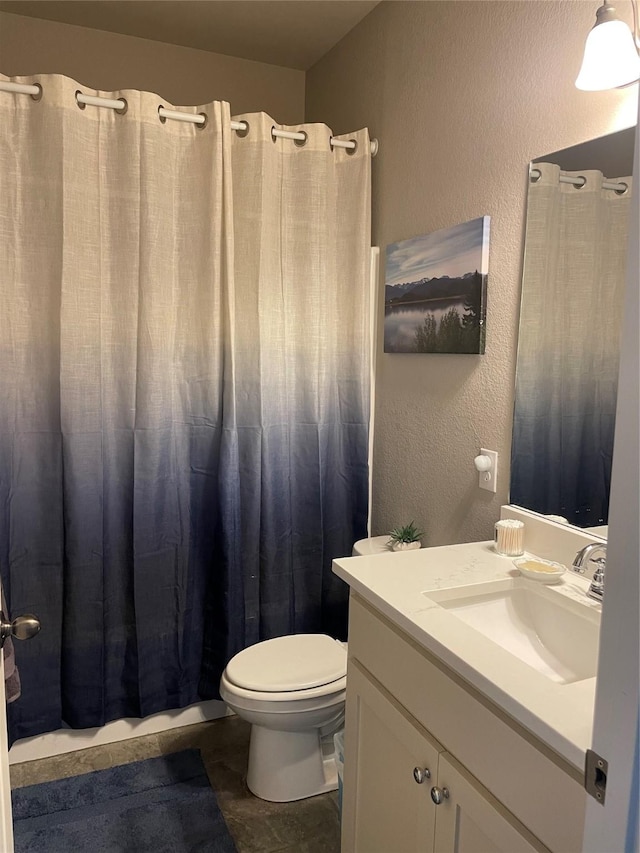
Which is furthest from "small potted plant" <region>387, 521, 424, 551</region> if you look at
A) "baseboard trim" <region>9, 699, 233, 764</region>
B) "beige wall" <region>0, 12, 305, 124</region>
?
"beige wall" <region>0, 12, 305, 124</region>

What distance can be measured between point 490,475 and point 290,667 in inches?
32.6

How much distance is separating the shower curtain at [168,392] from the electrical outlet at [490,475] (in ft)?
2.07

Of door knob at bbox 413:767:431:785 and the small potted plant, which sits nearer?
door knob at bbox 413:767:431:785

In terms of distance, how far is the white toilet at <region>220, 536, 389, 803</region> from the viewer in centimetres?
178

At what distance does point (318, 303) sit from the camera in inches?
90.7

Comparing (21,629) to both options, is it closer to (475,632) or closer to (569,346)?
(475,632)

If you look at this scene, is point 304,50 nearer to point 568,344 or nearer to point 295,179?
point 295,179

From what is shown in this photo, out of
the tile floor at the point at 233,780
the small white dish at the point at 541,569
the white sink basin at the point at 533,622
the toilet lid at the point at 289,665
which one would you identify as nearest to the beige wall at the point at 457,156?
the small white dish at the point at 541,569

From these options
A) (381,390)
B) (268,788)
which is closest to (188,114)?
(381,390)

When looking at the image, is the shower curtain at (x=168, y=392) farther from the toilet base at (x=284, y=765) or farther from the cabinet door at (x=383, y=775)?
the cabinet door at (x=383, y=775)

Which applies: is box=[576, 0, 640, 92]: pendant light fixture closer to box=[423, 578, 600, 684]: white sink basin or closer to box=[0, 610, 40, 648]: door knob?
box=[423, 578, 600, 684]: white sink basin

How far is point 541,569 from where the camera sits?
1431 mm

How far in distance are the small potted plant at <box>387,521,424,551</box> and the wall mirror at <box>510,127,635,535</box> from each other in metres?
0.47

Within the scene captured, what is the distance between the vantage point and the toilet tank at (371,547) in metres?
2.15
